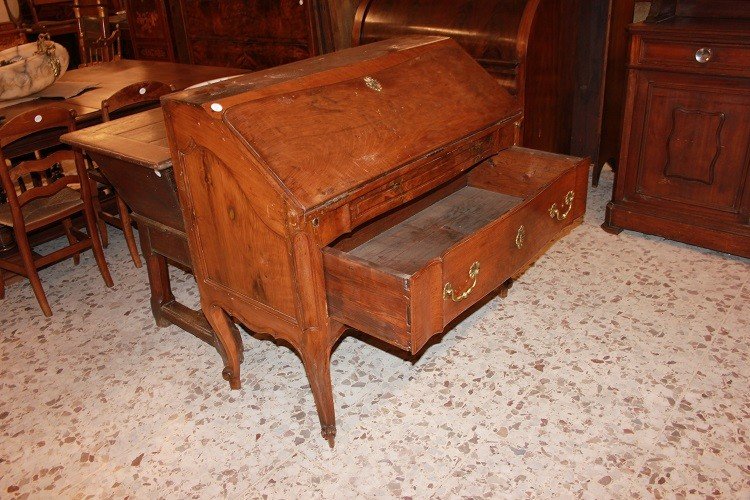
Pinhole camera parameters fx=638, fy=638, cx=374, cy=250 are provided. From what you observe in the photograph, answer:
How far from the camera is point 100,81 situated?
A: 12.4 ft

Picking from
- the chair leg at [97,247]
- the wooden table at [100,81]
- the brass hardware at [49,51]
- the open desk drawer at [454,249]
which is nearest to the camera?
the open desk drawer at [454,249]

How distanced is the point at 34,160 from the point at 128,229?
59 centimetres

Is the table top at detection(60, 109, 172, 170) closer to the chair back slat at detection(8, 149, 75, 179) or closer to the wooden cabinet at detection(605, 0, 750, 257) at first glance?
the chair back slat at detection(8, 149, 75, 179)

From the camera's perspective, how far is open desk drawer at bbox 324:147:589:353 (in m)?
1.63

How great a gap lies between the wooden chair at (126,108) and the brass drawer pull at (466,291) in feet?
6.59

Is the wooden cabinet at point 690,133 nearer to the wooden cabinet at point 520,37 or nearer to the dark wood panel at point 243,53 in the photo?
the wooden cabinet at point 520,37

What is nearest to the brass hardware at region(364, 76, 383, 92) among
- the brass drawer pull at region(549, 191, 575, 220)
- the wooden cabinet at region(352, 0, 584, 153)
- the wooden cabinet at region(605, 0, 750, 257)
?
the brass drawer pull at region(549, 191, 575, 220)

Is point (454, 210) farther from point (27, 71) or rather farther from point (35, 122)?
point (27, 71)

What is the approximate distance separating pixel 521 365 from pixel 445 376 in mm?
284

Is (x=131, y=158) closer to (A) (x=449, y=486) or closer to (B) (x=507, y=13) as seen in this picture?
(A) (x=449, y=486)

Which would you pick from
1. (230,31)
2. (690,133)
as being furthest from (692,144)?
(230,31)

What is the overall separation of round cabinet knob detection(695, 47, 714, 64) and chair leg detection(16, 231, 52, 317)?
116 inches

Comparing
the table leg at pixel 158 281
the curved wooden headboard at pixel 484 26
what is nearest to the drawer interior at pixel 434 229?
the curved wooden headboard at pixel 484 26

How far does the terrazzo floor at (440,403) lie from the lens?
74.9 inches
